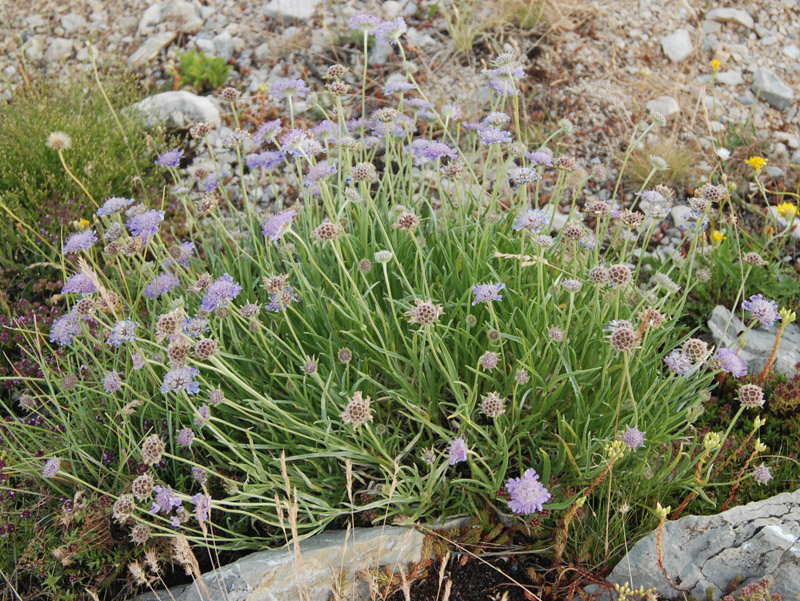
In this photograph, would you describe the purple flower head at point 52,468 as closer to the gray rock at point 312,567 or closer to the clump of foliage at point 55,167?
the gray rock at point 312,567

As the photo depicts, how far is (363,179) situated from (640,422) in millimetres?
1398

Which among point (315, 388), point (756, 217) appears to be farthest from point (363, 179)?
point (756, 217)

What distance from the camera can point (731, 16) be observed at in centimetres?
572

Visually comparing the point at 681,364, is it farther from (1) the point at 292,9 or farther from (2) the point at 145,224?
(1) the point at 292,9

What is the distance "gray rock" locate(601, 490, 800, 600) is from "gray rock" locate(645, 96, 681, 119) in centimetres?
334

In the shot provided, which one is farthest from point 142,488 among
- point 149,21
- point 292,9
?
point 149,21

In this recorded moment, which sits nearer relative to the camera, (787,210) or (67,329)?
(67,329)

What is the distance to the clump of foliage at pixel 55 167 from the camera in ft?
13.2

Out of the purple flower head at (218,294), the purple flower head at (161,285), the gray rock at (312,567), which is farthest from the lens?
the purple flower head at (161,285)

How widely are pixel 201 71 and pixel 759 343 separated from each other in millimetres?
4569

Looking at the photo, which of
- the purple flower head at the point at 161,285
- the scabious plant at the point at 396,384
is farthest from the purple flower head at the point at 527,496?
the purple flower head at the point at 161,285

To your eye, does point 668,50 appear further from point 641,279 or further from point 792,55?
point 641,279

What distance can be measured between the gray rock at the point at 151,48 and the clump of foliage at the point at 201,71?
0.57 m

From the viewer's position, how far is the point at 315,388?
8.22 feet
